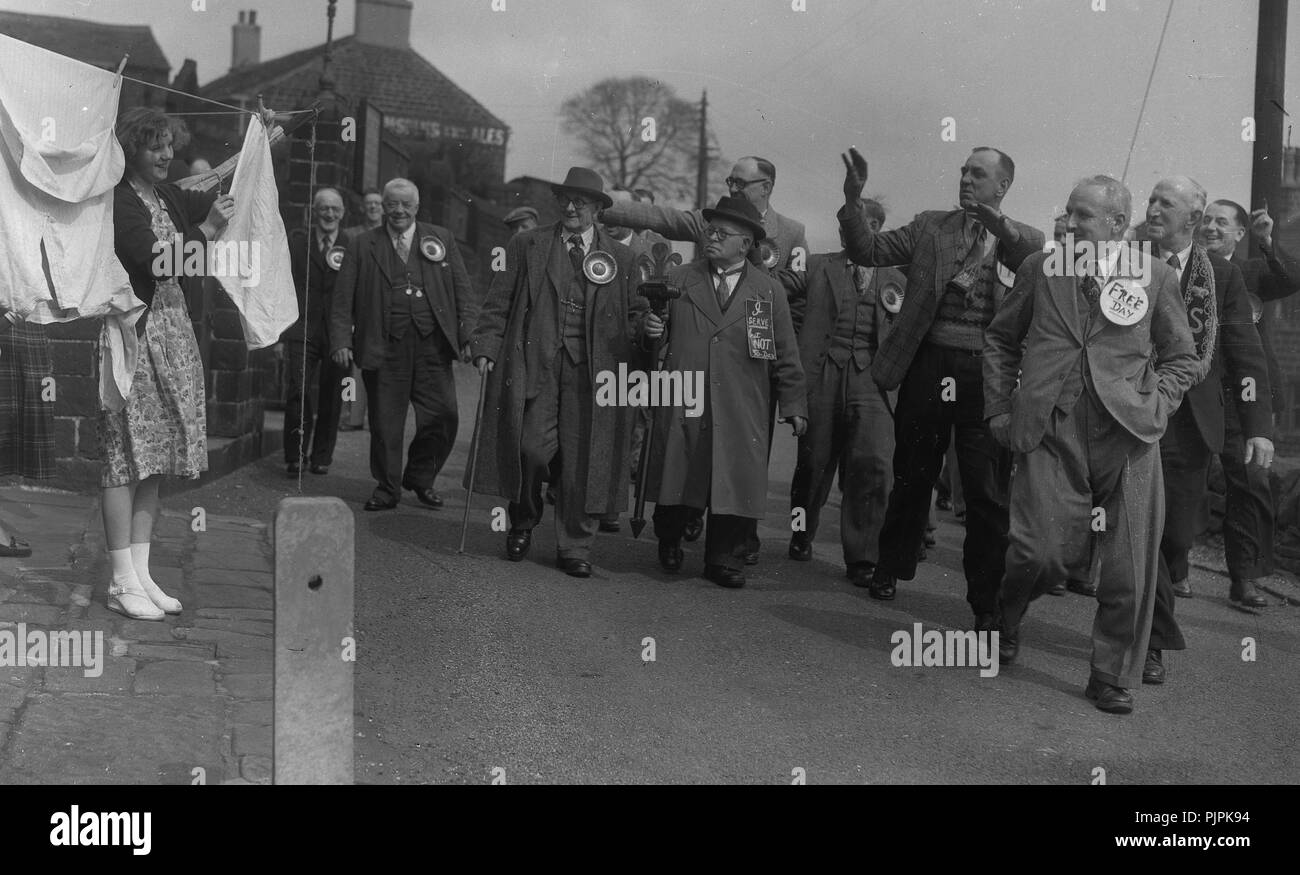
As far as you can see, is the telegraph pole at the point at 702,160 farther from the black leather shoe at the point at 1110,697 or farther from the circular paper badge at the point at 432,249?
the black leather shoe at the point at 1110,697

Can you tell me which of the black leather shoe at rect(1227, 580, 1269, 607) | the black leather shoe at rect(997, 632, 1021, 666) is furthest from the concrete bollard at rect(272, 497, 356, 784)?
the black leather shoe at rect(1227, 580, 1269, 607)

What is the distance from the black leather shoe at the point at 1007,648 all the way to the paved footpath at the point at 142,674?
10.3 ft

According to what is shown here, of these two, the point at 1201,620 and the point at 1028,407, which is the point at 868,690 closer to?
the point at 1028,407

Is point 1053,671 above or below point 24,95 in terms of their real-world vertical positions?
below

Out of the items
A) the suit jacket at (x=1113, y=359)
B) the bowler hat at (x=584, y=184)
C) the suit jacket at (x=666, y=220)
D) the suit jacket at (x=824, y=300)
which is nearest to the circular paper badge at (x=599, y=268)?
the bowler hat at (x=584, y=184)

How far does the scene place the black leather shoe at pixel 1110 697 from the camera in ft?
20.7

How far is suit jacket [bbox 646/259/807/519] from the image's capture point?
8.65 m

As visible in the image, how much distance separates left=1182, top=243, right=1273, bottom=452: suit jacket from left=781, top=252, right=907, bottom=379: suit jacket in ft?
6.74

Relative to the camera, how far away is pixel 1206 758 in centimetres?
573

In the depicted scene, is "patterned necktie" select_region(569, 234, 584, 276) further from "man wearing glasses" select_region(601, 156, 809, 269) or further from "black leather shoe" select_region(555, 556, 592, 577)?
"black leather shoe" select_region(555, 556, 592, 577)

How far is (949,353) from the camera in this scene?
7.95 meters

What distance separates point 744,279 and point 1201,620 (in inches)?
120

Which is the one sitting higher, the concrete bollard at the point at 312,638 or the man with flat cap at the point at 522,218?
the man with flat cap at the point at 522,218
